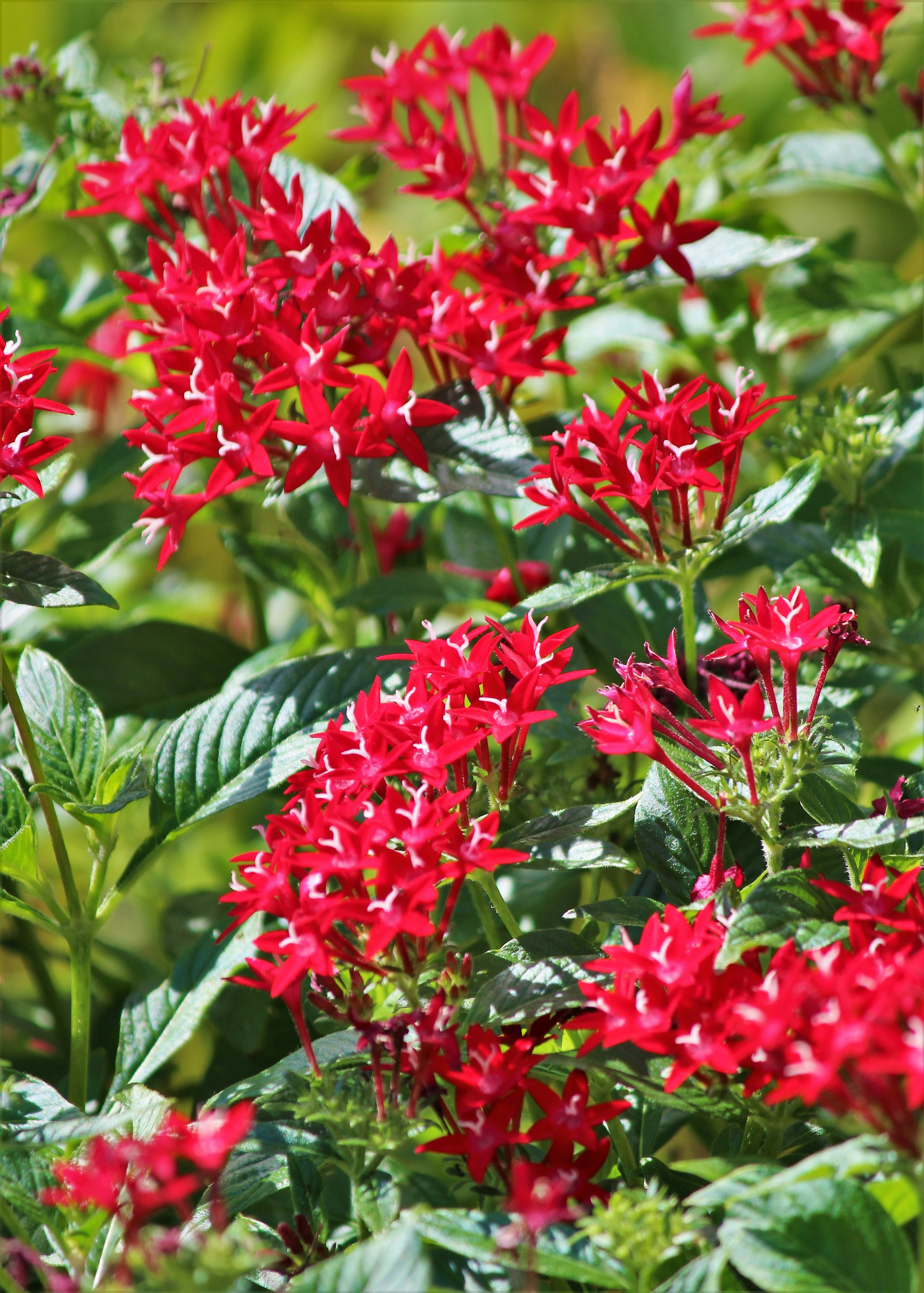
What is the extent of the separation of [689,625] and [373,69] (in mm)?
2351

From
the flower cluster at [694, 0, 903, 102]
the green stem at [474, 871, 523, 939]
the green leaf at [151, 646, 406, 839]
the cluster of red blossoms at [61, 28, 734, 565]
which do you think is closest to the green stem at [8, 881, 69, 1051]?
the green leaf at [151, 646, 406, 839]

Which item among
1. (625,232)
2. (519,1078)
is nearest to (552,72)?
Answer: (625,232)

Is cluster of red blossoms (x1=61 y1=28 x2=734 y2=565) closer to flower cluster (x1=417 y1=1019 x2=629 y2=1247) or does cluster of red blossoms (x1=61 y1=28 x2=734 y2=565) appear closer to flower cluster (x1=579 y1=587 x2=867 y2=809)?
flower cluster (x1=579 y1=587 x2=867 y2=809)

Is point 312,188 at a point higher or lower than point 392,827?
higher

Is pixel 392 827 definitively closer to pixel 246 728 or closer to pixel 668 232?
pixel 246 728

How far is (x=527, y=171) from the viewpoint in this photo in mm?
1132

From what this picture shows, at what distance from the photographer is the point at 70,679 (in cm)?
80

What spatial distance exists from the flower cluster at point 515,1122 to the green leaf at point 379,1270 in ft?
0.24

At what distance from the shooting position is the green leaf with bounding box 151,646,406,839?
803 mm

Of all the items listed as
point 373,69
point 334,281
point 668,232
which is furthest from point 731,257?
point 373,69

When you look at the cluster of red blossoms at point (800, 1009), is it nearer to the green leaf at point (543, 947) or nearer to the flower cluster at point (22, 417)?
the green leaf at point (543, 947)

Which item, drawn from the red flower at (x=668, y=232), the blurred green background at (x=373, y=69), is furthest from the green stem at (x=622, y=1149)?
the blurred green background at (x=373, y=69)

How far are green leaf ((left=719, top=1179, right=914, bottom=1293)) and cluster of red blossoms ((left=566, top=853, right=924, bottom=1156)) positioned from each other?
0.12 feet

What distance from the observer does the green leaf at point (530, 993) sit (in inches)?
22.7
